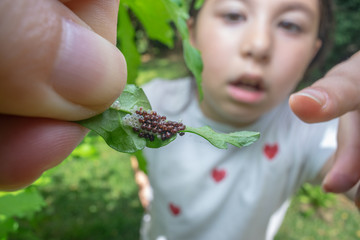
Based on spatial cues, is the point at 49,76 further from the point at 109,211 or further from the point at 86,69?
the point at 109,211

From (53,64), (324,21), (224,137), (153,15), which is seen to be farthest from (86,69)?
(324,21)

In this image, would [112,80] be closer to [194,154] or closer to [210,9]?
[210,9]

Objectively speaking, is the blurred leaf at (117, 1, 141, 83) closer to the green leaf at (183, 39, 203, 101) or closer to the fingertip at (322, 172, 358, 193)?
the green leaf at (183, 39, 203, 101)

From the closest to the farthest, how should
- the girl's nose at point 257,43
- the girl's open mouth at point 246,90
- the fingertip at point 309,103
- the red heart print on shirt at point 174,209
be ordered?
1. the fingertip at point 309,103
2. the girl's nose at point 257,43
3. the girl's open mouth at point 246,90
4. the red heart print on shirt at point 174,209

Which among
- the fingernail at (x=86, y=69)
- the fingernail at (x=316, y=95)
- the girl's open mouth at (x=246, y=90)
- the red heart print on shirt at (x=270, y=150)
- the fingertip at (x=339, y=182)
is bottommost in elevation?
the red heart print on shirt at (x=270, y=150)

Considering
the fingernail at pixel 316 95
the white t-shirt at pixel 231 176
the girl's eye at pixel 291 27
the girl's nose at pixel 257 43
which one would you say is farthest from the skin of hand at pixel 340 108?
the white t-shirt at pixel 231 176

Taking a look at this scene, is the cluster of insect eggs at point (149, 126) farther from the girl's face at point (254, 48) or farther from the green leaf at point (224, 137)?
the girl's face at point (254, 48)
